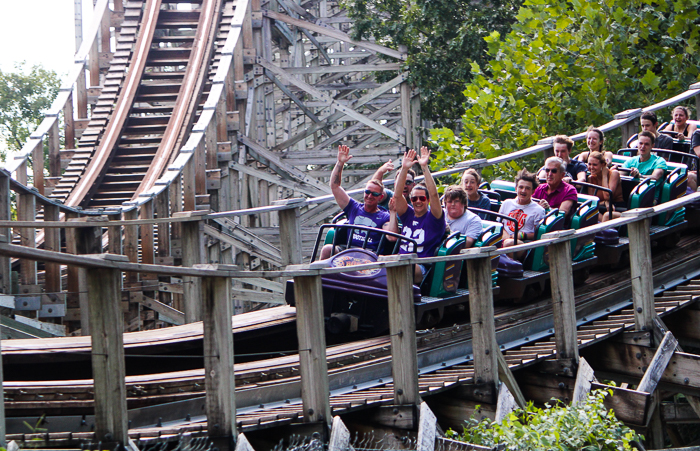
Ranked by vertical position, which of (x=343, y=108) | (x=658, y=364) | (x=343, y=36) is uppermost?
(x=343, y=36)

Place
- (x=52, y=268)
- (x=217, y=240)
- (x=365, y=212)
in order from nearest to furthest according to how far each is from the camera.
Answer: (x=365, y=212), (x=52, y=268), (x=217, y=240)

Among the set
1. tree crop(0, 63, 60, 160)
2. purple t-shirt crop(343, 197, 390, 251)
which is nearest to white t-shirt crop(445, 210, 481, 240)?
purple t-shirt crop(343, 197, 390, 251)

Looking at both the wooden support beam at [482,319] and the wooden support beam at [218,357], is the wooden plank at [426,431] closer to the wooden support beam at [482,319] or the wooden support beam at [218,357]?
the wooden support beam at [482,319]

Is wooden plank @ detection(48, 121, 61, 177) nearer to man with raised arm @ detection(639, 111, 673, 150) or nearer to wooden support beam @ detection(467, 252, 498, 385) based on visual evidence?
man with raised arm @ detection(639, 111, 673, 150)

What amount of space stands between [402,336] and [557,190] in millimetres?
3159

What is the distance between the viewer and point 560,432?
4484 mm

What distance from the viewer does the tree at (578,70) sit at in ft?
36.7

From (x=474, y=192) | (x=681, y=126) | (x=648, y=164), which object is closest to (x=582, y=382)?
(x=474, y=192)

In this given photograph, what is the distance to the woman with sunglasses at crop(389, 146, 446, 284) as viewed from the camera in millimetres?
6043

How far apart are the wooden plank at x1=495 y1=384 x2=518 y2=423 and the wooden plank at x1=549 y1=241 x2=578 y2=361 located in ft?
2.26

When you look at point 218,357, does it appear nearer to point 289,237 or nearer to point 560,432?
point 560,432

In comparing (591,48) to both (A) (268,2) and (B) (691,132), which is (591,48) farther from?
(A) (268,2)

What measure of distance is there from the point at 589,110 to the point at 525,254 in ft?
16.2

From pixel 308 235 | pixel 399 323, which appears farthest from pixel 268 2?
pixel 399 323
